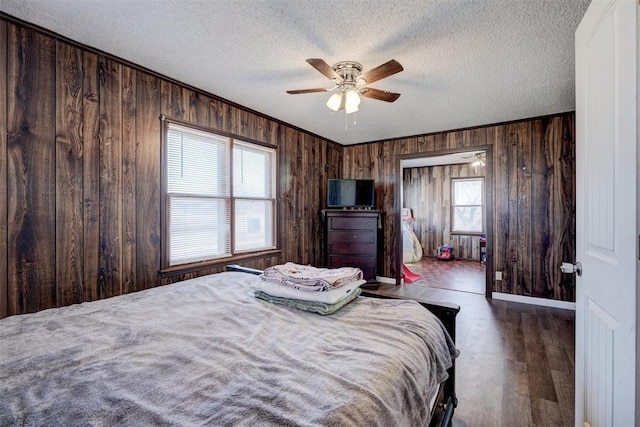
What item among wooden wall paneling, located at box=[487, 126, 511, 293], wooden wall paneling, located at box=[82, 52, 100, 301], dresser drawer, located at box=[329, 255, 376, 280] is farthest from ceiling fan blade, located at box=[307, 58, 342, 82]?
wooden wall paneling, located at box=[487, 126, 511, 293]

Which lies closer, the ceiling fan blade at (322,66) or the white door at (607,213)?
A: the white door at (607,213)

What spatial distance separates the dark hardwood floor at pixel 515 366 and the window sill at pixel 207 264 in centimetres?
234

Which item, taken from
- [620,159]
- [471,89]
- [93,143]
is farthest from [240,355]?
[471,89]

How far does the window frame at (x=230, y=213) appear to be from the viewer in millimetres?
2557

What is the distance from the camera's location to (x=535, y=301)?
3.71 m

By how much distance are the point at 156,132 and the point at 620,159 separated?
9.74 ft

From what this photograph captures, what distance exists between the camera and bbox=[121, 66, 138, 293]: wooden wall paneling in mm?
2309

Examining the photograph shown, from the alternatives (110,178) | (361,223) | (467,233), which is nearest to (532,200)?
(361,223)

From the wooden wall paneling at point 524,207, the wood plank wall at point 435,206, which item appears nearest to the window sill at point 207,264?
the wooden wall paneling at point 524,207

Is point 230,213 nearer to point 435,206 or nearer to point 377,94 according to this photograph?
point 377,94

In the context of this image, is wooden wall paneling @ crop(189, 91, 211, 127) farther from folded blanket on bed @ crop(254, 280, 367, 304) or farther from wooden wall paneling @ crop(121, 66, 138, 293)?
folded blanket on bed @ crop(254, 280, 367, 304)

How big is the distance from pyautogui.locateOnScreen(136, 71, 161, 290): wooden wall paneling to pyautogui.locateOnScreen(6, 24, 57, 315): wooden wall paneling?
0.54 m

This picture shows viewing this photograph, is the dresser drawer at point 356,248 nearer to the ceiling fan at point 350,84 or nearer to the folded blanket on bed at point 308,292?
the ceiling fan at point 350,84

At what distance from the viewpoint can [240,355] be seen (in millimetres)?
1035
